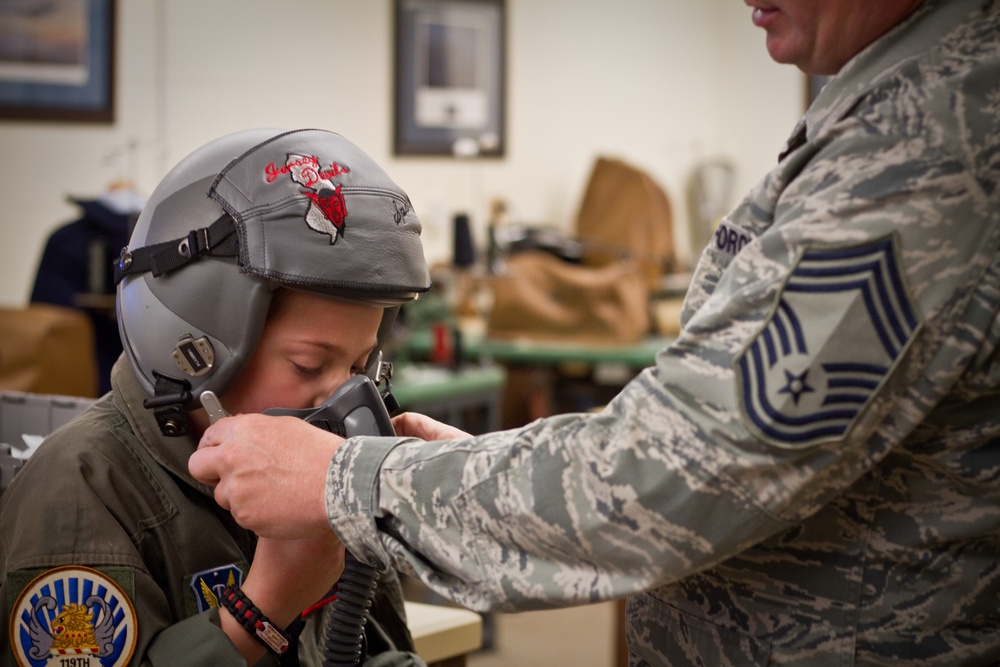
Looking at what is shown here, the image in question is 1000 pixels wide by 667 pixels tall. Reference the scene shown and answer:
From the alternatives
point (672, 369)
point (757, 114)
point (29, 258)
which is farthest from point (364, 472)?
point (757, 114)

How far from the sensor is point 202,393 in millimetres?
1453

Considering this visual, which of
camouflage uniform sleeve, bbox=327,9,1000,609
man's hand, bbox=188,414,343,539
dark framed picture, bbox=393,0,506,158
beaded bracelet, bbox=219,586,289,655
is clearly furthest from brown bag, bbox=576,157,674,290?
camouflage uniform sleeve, bbox=327,9,1000,609

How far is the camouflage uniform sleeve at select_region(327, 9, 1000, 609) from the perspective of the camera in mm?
995

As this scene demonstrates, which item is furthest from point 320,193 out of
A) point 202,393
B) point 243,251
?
point 202,393

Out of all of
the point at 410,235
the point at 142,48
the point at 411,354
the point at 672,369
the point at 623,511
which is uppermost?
the point at 142,48

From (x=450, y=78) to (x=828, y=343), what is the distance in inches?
279

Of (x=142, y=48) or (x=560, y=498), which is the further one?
(x=142, y=48)

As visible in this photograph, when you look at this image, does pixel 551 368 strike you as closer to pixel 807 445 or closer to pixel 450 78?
pixel 450 78

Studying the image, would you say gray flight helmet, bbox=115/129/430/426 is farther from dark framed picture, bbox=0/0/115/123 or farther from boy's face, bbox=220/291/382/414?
dark framed picture, bbox=0/0/115/123

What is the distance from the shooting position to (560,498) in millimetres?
1081

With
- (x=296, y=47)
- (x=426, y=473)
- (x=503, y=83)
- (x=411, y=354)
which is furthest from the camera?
(x=503, y=83)

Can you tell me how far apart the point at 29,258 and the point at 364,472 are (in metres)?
5.40

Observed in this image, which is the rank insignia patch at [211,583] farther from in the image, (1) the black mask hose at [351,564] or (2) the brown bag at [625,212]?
(2) the brown bag at [625,212]

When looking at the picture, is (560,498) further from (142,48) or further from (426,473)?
(142,48)
